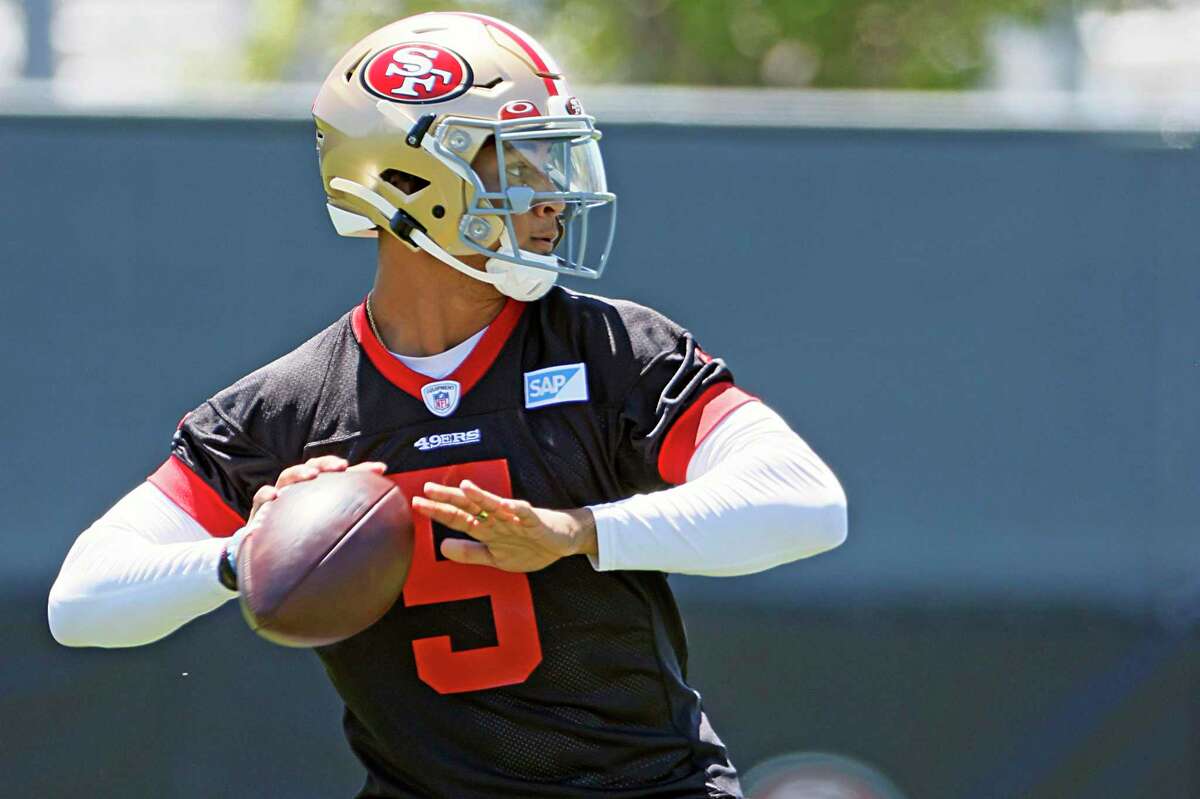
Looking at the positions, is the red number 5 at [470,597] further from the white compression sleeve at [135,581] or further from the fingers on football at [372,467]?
the white compression sleeve at [135,581]

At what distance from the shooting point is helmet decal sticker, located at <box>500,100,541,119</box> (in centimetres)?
289

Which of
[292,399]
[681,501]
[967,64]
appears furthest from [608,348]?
[967,64]

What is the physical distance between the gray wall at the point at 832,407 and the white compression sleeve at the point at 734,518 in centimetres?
255

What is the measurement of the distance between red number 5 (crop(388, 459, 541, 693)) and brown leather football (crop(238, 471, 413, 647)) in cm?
19

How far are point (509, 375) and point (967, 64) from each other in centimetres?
1184

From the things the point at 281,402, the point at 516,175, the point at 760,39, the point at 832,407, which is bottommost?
the point at 832,407

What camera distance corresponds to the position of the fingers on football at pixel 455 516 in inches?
96.0

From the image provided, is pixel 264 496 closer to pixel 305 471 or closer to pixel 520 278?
pixel 305 471

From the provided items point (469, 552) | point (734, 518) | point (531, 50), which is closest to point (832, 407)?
point (531, 50)

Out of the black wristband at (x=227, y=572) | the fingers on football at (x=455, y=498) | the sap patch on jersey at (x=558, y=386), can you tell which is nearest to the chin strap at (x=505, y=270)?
the sap patch on jersey at (x=558, y=386)

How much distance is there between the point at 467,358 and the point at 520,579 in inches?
15.2

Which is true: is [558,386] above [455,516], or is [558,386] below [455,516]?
above

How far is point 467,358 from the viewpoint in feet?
9.37

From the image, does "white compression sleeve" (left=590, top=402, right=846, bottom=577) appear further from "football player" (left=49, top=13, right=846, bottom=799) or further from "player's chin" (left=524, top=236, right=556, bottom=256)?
"player's chin" (left=524, top=236, right=556, bottom=256)
